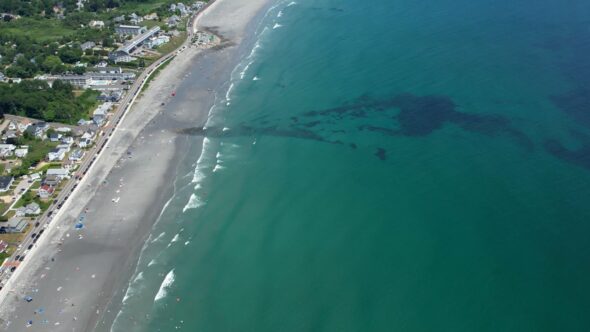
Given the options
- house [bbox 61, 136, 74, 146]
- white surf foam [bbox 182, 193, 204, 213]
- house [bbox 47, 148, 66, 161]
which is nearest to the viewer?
white surf foam [bbox 182, 193, 204, 213]

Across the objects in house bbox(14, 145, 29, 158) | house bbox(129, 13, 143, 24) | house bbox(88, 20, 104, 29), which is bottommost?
house bbox(14, 145, 29, 158)

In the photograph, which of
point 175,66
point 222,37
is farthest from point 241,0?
point 175,66

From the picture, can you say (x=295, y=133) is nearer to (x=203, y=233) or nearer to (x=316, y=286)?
(x=203, y=233)

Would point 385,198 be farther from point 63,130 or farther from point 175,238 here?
point 63,130

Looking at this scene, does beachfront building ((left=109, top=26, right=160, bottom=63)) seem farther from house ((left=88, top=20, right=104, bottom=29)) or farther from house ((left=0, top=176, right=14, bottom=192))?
house ((left=0, top=176, right=14, bottom=192))

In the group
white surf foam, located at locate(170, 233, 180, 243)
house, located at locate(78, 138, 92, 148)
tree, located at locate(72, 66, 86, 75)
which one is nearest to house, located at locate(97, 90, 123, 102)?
tree, located at locate(72, 66, 86, 75)

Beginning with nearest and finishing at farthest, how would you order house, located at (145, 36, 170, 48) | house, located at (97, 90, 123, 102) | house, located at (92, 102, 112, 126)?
house, located at (92, 102, 112, 126) < house, located at (97, 90, 123, 102) < house, located at (145, 36, 170, 48)

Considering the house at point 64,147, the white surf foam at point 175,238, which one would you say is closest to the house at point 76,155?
the house at point 64,147
